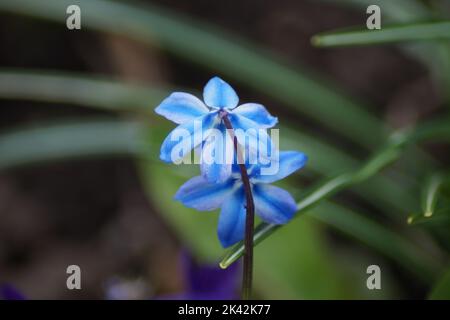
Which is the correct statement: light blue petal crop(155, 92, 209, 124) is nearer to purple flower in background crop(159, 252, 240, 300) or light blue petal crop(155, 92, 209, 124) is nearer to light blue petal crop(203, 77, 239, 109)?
light blue petal crop(203, 77, 239, 109)

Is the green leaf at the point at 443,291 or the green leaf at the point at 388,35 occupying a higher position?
the green leaf at the point at 388,35

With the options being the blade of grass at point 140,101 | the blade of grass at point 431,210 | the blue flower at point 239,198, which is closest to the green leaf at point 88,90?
the blade of grass at point 140,101

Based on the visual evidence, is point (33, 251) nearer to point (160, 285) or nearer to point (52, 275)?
point (52, 275)

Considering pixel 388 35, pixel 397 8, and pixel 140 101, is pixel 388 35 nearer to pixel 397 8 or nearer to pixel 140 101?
pixel 397 8

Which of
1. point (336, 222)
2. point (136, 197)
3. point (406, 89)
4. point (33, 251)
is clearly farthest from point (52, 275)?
point (406, 89)

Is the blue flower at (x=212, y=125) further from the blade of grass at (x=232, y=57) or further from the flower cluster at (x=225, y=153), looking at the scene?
the blade of grass at (x=232, y=57)

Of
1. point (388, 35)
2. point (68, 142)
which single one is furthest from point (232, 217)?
point (68, 142)

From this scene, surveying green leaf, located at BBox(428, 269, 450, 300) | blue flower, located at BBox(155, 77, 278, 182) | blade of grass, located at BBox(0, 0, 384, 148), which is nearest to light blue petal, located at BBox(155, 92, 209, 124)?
blue flower, located at BBox(155, 77, 278, 182)
